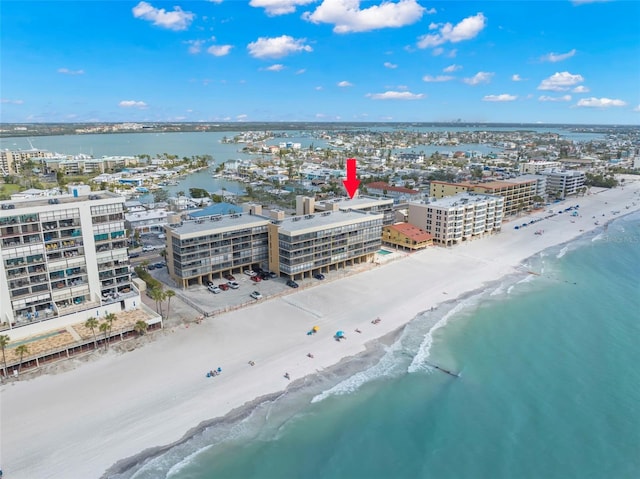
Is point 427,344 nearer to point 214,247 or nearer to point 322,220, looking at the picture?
point 322,220

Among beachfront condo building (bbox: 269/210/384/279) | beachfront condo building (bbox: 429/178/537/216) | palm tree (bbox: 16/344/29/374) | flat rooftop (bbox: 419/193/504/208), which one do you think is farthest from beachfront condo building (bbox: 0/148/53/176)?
flat rooftop (bbox: 419/193/504/208)

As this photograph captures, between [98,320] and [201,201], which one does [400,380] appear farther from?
[201,201]

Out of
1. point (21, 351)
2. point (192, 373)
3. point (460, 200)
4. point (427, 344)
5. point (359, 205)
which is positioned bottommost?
point (427, 344)

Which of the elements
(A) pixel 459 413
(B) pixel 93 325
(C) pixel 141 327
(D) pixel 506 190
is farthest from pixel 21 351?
(D) pixel 506 190

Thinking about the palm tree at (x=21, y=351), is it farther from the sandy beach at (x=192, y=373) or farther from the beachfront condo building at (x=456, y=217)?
the beachfront condo building at (x=456, y=217)

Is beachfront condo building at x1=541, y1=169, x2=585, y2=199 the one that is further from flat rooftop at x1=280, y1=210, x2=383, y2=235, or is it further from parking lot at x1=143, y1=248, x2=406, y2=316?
parking lot at x1=143, y1=248, x2=406, y2=316

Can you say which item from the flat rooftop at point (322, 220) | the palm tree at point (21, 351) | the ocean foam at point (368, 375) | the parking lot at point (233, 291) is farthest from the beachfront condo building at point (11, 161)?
the ocean foam at point (368, 375)

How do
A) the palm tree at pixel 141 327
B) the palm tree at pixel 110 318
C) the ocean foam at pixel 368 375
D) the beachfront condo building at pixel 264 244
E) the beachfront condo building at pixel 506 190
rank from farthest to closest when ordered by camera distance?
the beachfront condo building at pixel 506 190
the beachfront condo building at pixel 264 244
the palm tree at pixel 141 327
the palm tree at pixel 110 318
the ocean foam at pixel 368 375
